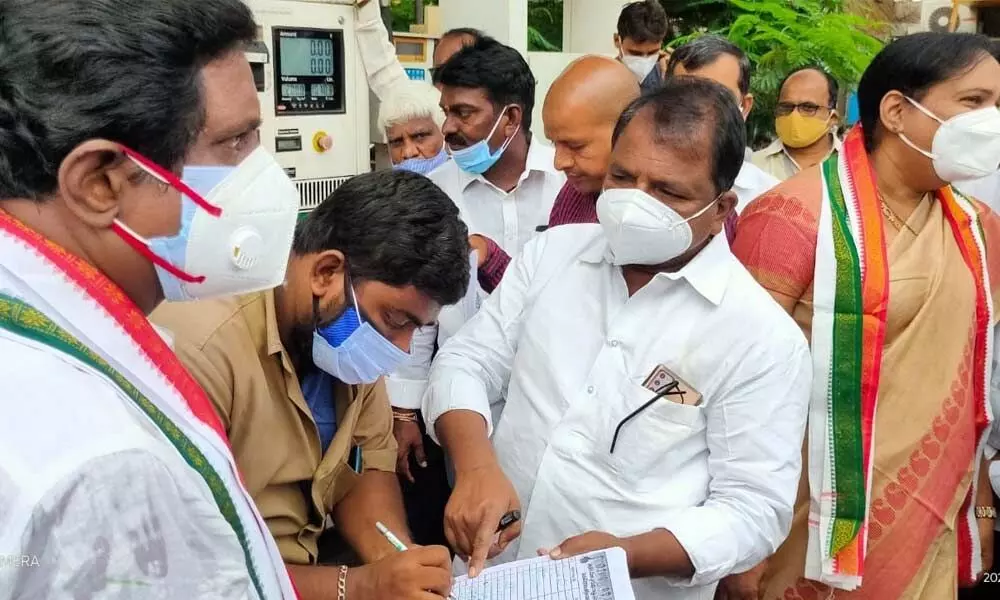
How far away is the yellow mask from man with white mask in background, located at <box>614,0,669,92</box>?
2.37ft

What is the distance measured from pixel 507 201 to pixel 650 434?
4.58ft

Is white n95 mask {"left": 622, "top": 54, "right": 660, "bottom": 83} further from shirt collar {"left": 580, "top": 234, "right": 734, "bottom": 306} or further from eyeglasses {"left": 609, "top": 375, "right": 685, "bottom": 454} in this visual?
eyeglasses {"left": 609, "top": 375, "right": 685, "bottom": 454}

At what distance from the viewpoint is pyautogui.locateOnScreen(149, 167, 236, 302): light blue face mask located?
91 cm

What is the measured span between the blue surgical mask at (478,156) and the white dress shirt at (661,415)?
109cm

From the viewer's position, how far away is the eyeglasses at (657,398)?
153cm

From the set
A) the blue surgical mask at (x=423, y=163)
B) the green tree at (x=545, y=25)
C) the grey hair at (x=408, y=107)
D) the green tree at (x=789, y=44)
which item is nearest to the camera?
the blue surgical mask at (x=423, y=163)

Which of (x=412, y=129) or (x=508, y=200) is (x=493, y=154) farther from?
A: (x=412, y=129)

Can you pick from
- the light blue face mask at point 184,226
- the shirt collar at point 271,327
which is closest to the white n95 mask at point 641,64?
the shirt collar at point 271,327

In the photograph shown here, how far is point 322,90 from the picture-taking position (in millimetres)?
3746

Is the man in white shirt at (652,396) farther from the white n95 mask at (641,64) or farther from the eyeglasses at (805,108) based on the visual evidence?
the white n95 mask at (641,64)

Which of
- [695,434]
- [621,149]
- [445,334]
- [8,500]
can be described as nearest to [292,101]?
[445,334]

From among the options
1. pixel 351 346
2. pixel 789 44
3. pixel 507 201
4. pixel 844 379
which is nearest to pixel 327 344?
pixel 351 346

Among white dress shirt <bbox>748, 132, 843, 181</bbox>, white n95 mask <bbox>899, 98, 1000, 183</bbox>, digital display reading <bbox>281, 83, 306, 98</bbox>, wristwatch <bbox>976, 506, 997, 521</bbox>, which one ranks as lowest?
wristwatch <bbox>976, 506, 997, 521</bbox>

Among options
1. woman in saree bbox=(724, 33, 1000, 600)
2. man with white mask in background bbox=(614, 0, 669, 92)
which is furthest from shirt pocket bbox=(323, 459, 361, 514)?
man with white mask in background bbox=(614, 0, 669, 92)
